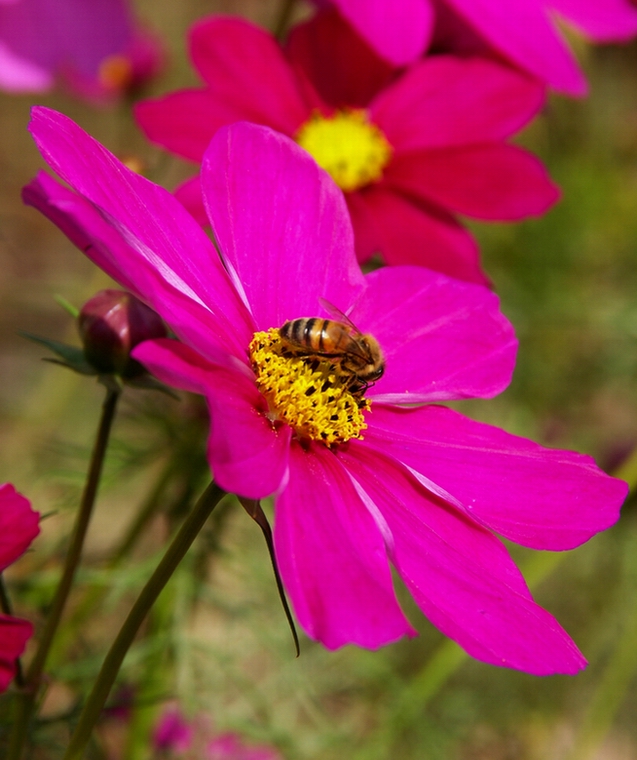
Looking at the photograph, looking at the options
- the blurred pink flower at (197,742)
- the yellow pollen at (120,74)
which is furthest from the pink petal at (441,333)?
the yellow pollen at (120,74)

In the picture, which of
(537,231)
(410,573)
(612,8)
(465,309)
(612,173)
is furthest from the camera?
(612,173)

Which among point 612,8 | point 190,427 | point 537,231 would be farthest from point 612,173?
point 190,427

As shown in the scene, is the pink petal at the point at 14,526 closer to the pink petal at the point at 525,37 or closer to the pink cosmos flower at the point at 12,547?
the pink cosmos flower at the point at 12,547

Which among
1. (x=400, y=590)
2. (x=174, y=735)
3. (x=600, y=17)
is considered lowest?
(x=400, y=590)

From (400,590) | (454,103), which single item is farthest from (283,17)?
(400,590)

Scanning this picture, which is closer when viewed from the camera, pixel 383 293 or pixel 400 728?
pixel 383 293

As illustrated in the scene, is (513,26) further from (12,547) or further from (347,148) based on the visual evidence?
(12,547)

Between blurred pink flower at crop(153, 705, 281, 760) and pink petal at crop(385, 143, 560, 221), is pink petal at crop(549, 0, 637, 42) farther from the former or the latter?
blurred pink flower at crop(153, 705, 281, 760)

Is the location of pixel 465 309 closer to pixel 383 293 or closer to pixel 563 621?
pixel 383 293
